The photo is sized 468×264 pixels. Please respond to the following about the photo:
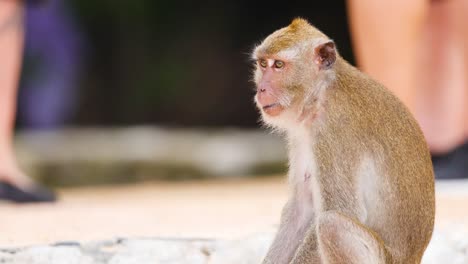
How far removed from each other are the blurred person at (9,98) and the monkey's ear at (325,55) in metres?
3.11

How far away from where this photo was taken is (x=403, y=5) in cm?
577

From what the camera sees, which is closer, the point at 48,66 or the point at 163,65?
the point at 48,66

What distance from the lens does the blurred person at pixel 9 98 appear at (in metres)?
6.21

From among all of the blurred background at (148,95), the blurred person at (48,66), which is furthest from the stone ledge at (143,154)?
the blurred person at (48,66)

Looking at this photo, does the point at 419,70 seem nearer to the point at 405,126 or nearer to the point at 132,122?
the point at 405,126

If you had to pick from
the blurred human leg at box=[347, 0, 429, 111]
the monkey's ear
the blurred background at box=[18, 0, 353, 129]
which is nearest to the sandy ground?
the blurred human leg at box=[347, 0, 429, 111]

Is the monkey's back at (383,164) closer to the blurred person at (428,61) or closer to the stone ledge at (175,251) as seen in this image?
the stone ledge at (175,251)

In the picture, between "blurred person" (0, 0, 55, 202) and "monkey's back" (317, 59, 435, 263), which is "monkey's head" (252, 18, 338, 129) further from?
"blurred person" (0, 0, 55, 202)

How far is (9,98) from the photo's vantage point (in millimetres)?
6488

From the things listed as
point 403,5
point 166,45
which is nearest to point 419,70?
point 403,5

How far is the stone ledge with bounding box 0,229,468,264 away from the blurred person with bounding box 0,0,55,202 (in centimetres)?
195

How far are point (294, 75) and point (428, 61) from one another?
3241 mm

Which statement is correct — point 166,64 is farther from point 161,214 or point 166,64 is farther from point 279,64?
point 279,64

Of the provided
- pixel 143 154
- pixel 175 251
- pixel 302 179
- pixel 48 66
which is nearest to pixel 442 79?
pixel 175 251
